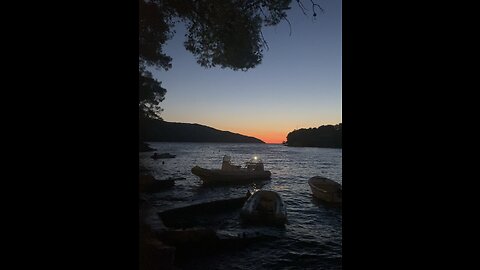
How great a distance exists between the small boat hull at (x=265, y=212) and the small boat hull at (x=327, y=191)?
8398 millimetres

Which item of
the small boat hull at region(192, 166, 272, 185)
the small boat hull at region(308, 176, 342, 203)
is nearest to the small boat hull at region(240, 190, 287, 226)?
the small boat hull at region(308, 176, 342, 203)

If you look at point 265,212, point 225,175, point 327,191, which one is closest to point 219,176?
point 225,175

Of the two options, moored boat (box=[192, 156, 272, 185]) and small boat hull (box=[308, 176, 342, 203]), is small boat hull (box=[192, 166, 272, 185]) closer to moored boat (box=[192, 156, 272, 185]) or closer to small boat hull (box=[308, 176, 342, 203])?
moored boat (box=[192, 156, 272, 185])

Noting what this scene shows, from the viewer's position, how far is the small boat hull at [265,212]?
16.4 m

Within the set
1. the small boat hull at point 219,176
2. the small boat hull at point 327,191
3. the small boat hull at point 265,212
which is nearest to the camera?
the small boat hull at point 265,212

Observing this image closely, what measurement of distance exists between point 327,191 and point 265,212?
985cm

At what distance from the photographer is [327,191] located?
80.0 ft

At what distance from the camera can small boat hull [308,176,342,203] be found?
24234 millimetres

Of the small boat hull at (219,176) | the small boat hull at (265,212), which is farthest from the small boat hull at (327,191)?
the small boat hull at (219,176)

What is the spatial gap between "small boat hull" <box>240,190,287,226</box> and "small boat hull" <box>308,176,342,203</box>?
8.40 m

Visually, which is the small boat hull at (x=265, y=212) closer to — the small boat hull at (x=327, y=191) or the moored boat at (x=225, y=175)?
the small boat hull at (x=327, y=191)
